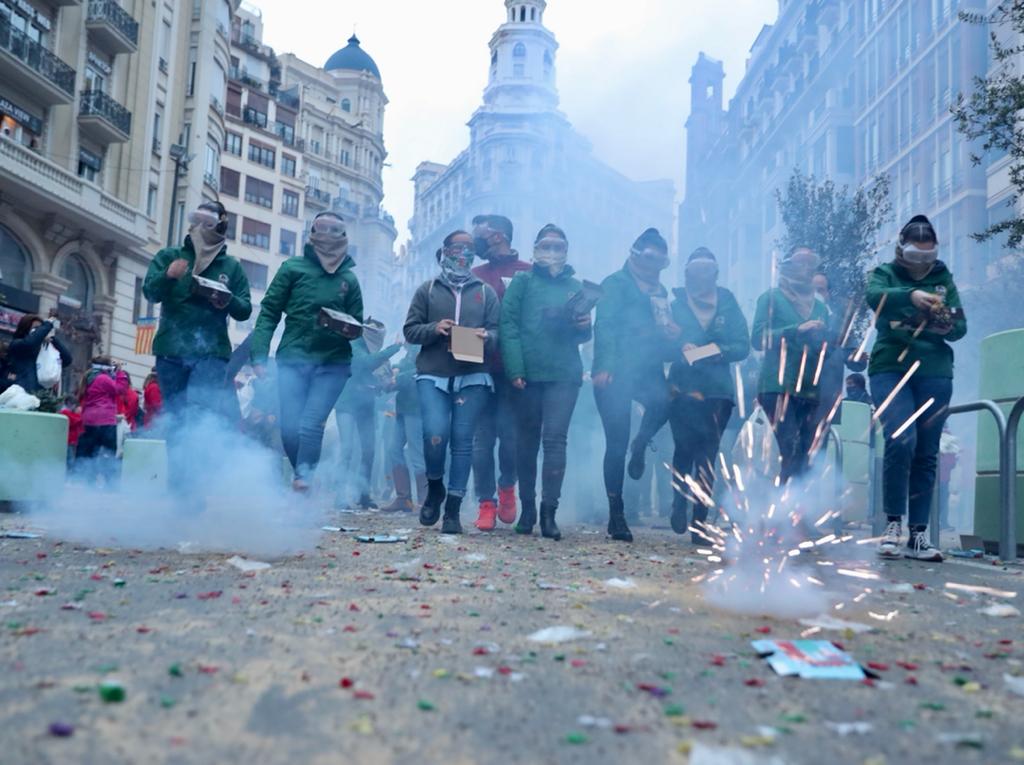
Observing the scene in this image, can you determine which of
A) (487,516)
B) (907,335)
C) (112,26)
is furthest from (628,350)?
(112,26)

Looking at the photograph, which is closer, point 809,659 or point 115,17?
point 809,659

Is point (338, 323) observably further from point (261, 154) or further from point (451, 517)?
point (261, 154)

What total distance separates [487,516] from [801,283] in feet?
8.46

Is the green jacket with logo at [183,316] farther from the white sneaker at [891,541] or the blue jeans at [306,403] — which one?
the white sneaker at [891,541]

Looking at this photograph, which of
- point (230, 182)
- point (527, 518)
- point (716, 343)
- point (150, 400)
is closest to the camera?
point (527, 518)

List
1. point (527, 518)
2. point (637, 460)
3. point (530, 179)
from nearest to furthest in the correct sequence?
point (527, 518), point (637, 460), point (530, 179)

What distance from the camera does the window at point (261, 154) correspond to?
59612mm

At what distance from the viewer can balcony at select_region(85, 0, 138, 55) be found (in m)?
26.5

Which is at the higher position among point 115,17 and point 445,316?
point 115,17

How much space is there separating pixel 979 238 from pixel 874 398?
8908 millimetres

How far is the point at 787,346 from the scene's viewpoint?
6.57 metres

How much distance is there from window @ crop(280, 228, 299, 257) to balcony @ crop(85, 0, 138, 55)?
106 ft

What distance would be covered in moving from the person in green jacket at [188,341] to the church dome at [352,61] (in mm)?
83761

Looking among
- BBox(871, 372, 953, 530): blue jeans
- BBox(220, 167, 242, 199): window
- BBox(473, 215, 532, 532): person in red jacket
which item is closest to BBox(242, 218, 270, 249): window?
BBox(220, 167, 242, 199): window
